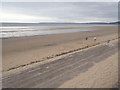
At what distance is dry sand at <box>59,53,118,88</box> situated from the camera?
8.90 metres

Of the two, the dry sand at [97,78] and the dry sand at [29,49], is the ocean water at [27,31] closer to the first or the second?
the dry sand at [29,49]

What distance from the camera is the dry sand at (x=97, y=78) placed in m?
8.90

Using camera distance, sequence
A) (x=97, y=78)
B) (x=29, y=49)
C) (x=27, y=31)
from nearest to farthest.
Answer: (x=97, y=78)
(x=29, y=49)
(x=27, y=31)

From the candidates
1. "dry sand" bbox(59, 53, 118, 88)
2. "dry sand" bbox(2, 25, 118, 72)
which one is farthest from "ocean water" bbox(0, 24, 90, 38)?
"dry sand" bbox(59, 53, 118, 88)

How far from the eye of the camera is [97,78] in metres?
9.91

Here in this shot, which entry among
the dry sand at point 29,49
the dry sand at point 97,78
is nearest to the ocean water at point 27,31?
the dry sand at point 29,49

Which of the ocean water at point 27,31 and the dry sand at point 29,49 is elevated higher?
the ocean water at point 27,31

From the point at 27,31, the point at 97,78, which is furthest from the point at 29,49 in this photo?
the point at 27,31

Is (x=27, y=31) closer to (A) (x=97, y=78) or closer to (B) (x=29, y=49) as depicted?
(B) (x=29, y=49)

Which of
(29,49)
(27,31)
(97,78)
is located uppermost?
(27,31)

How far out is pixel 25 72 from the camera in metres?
11.2

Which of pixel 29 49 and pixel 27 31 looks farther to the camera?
pixel 27 31

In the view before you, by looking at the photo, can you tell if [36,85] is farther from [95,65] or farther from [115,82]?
[95,65]

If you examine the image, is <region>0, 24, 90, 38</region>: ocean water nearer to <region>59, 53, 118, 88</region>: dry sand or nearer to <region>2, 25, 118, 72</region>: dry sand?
<region>2, 25, 118, 72</region>: dry sand
